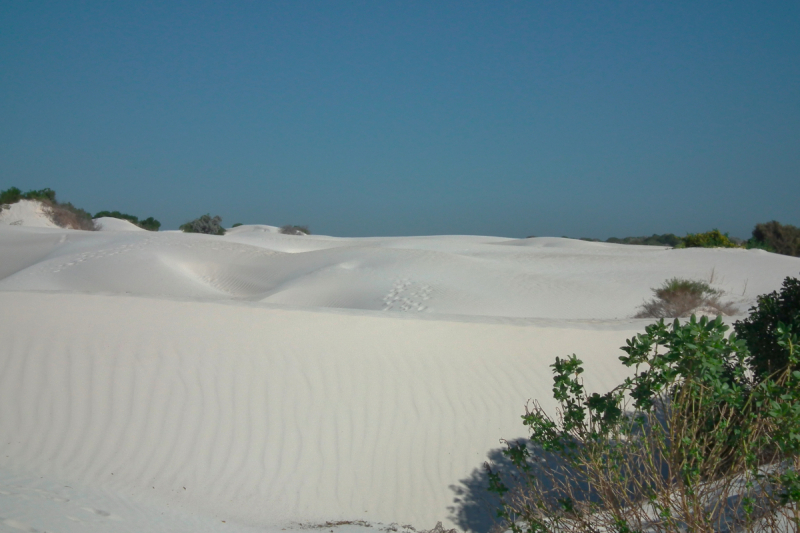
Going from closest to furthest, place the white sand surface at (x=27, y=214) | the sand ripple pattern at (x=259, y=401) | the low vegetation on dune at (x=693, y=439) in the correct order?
the low vegetation on dune at (x=693, y=439)
the sand ripple pattern at (x=259, y=401)
the white sand surface at (x=27, y=214)

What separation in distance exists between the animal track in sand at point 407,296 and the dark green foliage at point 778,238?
80.5 ft

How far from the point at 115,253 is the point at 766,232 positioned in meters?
33.7

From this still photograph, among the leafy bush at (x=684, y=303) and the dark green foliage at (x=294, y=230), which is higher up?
the dark green foliage at (x=294, y=230)

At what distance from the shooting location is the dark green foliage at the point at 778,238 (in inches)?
1288

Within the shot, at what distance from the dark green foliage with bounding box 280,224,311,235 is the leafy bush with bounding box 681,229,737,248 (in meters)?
27.2

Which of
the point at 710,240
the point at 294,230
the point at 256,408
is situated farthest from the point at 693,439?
the point at 294,230

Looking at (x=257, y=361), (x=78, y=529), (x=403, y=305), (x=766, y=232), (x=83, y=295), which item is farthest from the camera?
(x=766, y=232)

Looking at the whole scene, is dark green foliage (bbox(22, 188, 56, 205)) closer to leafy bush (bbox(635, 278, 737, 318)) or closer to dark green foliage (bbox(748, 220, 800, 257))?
leafy bush (bbox(635, 278, 737, 318))

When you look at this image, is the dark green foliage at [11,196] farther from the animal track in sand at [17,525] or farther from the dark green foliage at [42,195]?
the animal track in sand at [17,525]

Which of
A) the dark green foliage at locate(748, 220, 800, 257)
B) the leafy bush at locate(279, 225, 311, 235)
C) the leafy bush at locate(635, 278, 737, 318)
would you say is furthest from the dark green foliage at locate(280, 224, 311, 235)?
the leafy bush at locate(635, 278, 737, 318)

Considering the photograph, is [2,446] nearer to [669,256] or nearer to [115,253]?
[115,253]

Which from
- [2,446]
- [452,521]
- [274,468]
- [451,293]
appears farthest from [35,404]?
[451,293]

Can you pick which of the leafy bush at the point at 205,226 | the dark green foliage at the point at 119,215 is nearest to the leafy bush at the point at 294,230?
the leafy bush at the point at 205,226

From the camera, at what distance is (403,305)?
562 inches
